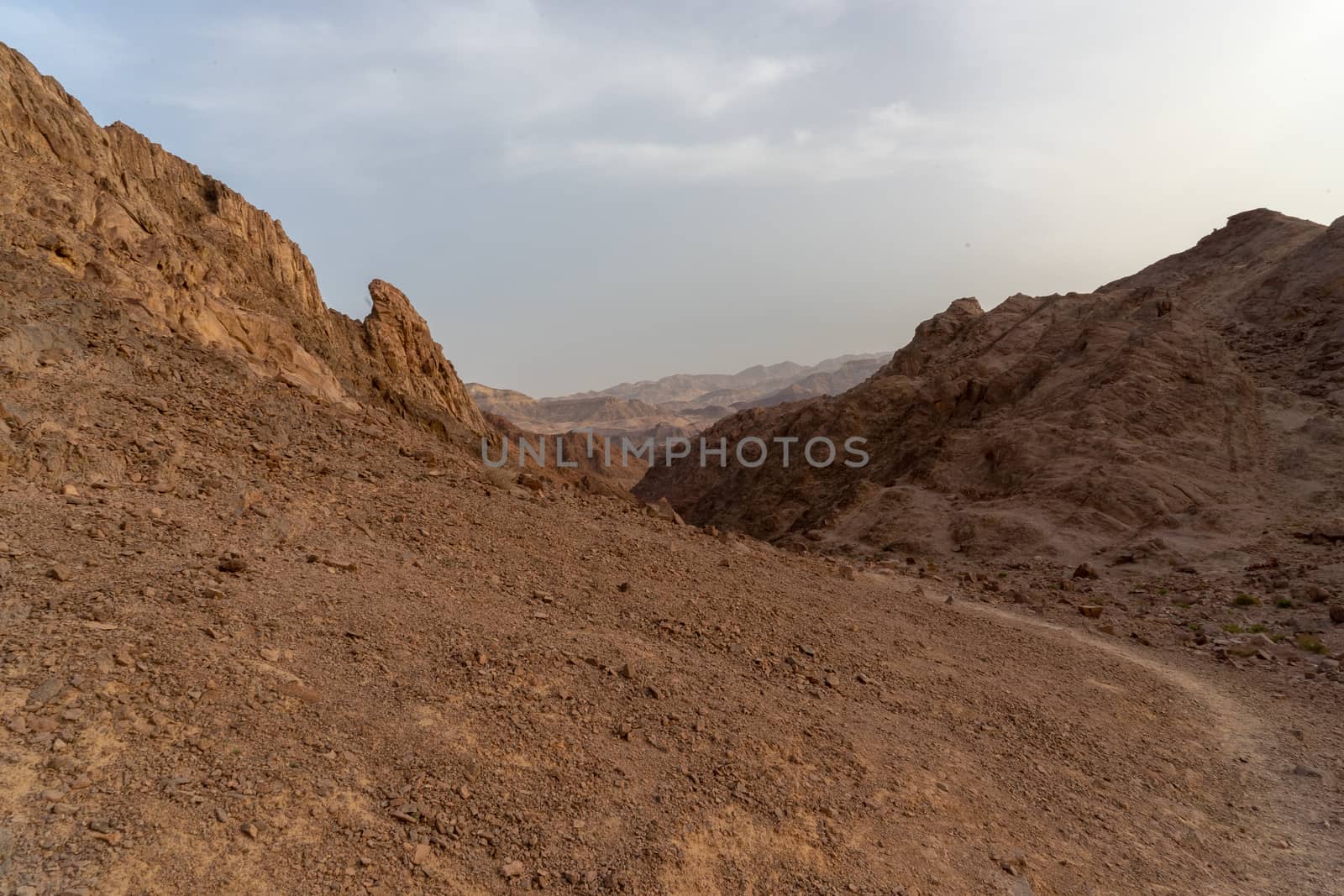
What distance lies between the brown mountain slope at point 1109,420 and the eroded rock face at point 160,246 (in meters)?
14.3

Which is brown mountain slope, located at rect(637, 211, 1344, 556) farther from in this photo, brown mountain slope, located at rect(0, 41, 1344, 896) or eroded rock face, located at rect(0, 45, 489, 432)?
eroded rock face, located at rect(0, 45, 489, 432)

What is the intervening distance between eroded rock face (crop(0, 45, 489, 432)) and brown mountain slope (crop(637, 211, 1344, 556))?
14.3 meters

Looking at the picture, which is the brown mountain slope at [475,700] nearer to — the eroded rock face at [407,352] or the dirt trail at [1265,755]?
the dirt trail at [1265,755]

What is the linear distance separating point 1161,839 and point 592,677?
436 cm

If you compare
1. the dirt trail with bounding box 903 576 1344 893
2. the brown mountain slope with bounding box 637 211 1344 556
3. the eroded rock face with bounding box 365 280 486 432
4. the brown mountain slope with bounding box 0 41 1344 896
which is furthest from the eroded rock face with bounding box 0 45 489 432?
the brown mountain slope with bounding box 637 211 1344 556

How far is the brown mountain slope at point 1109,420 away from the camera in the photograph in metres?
17.8

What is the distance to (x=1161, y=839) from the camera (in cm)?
535

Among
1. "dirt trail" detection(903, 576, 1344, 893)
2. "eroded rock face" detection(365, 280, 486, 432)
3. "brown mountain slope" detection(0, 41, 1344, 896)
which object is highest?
"eroded rock face" detection(365, 280, 486, 432)

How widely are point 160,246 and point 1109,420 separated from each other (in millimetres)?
23189

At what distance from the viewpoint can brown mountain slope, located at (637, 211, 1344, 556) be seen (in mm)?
17828

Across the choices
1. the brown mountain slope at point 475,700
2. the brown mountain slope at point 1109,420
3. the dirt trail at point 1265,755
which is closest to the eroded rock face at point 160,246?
the brown mountain slope at point 475,700

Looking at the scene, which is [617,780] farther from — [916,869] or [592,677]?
[916,869]

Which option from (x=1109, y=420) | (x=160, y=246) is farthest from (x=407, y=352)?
(x=1109, y=420)

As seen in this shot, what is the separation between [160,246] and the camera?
12.5 m
